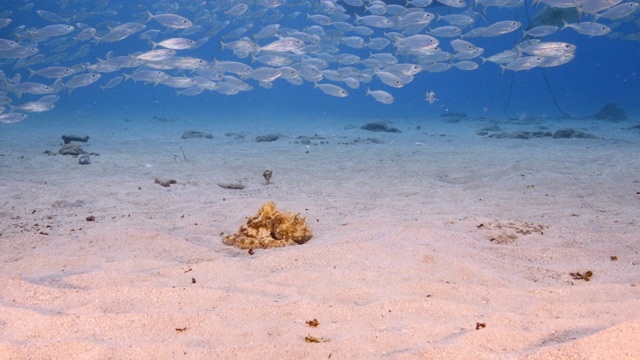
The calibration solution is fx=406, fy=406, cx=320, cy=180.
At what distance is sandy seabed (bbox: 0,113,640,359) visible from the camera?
7.24ft

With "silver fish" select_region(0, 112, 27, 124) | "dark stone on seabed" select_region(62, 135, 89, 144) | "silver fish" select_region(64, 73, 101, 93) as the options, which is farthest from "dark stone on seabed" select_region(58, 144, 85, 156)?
"dark stone on seabed" select_region(62, 135, 89, 144)

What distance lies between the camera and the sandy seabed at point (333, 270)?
2207mm

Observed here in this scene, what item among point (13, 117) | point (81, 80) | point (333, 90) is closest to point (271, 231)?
point (333, 90)

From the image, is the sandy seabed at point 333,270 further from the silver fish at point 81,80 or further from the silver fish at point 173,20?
the silver fish at point 173,20

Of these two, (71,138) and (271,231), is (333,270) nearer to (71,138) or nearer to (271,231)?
(271,231)

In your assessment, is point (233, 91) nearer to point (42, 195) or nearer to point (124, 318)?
point (42, 195)

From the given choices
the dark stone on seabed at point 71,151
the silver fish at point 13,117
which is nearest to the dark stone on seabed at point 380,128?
the dark stone on seabed at point 71,151

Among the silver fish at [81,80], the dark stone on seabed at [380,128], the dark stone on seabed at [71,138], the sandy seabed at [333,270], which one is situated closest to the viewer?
the sandy seabed at [333,270]

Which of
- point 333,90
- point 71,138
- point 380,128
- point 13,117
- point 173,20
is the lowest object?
point 380,128

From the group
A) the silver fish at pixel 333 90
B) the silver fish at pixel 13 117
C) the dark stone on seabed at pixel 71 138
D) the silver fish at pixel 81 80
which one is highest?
the silver fish at pixel 81 80

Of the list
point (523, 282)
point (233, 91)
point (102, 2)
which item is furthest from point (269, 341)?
point (102, 2)

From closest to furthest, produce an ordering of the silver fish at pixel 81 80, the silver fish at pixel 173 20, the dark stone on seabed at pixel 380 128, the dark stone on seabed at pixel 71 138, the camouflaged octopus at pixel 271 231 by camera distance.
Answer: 1. the camouflaged octopus at pixel 271 231
2. the silver fish at pixel 81 80
3. the silver fish at pixel 173 20
4. the dark stone on seabed at pixel 71 138
5. the dark stone on seabed at pixel 380 128

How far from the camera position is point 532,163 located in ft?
28.8

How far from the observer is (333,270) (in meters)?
3.29
